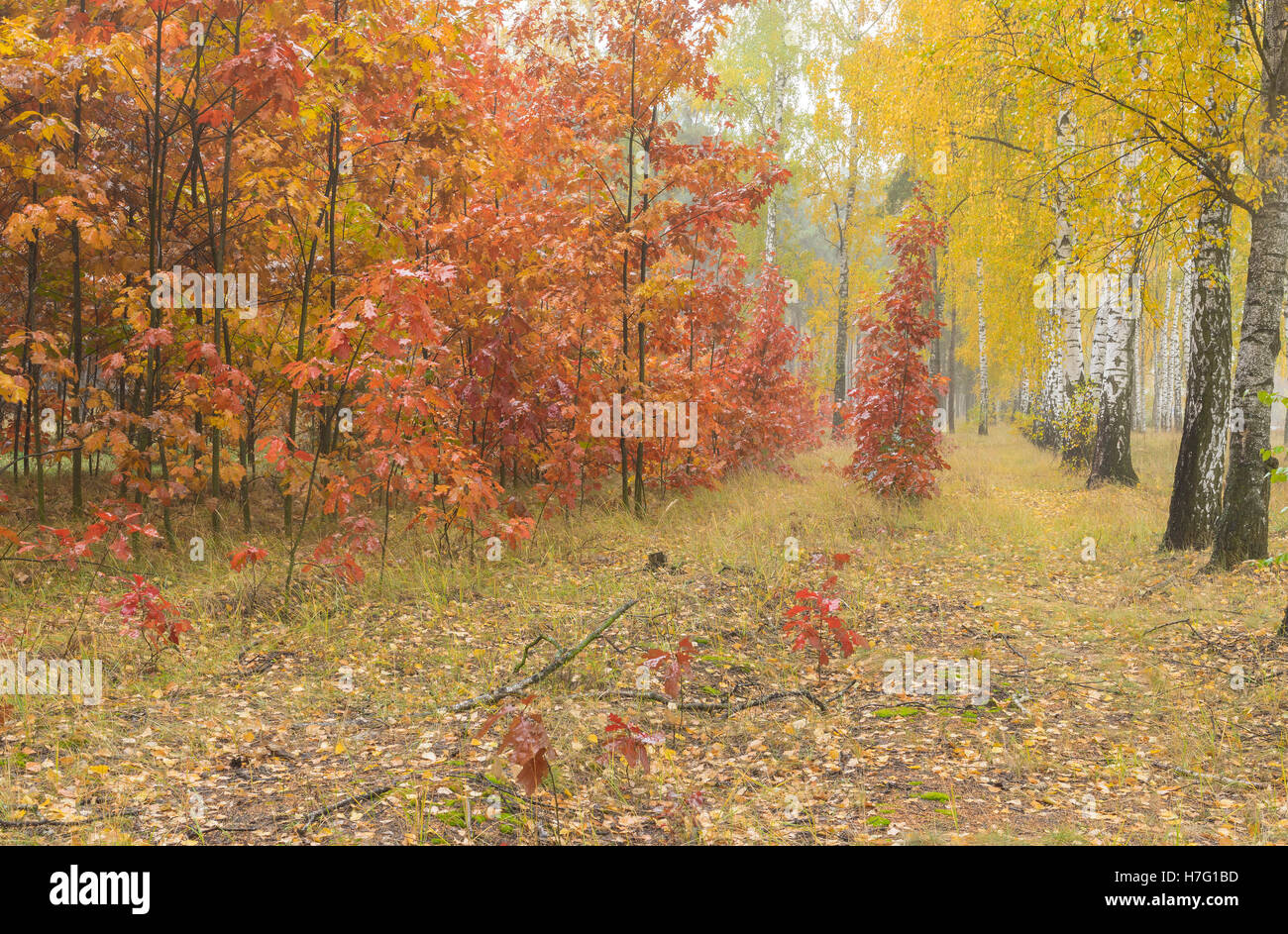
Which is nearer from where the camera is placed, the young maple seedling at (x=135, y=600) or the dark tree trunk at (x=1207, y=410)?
the young maple seedling at (x=135, y=600)

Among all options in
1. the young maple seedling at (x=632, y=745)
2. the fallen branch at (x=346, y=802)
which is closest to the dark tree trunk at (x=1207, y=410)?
the young maple seedling at (x=632, y=745)

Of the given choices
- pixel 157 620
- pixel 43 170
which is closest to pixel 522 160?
pixel 43 170

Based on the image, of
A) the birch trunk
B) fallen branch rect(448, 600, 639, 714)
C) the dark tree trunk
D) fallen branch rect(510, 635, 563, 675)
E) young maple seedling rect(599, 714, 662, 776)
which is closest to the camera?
young maple seedling rect(599, 714, 662, 776)

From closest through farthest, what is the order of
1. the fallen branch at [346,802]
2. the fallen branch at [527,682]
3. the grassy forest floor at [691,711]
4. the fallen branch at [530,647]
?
the fallen branch at [346,802] < the grassy forest floor at [691,711] < the fallen branch at [527,682] < the fallen branch at [530,647]

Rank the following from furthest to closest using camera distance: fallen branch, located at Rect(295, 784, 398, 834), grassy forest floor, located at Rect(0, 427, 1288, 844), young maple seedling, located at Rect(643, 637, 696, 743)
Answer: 1. young maple seedling, located at Rect(643, 637, 696, 743)
2. grassy forest floor, located at Rect(0, 427, 1288, 844)
3. fallen branch, located at Rect(295, 784, 398, 834)

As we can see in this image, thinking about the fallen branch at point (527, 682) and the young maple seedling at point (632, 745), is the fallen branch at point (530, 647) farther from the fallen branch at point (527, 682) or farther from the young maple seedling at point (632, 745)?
the young maple seedling at point (632, 745)

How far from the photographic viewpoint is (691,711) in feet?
14.4

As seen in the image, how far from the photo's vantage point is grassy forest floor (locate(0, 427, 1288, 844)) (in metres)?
3.15

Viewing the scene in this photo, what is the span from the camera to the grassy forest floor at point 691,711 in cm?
315

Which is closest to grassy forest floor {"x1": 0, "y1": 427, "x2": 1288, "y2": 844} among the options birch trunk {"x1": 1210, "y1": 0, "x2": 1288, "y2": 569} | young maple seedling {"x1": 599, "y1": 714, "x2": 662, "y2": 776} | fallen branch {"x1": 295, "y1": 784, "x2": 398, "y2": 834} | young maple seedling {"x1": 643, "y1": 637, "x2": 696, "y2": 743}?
fallen branch {"x1": 295, "y1": 784, "x2": 398, "y2": 834}

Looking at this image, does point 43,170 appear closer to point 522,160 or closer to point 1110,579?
point 522,160

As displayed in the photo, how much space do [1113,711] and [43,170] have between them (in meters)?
7.50

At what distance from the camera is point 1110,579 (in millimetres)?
6723

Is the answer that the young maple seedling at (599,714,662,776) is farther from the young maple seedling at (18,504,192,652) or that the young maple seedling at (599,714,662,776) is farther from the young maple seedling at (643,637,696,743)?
the young maple seedling at (18,504,192,652)
